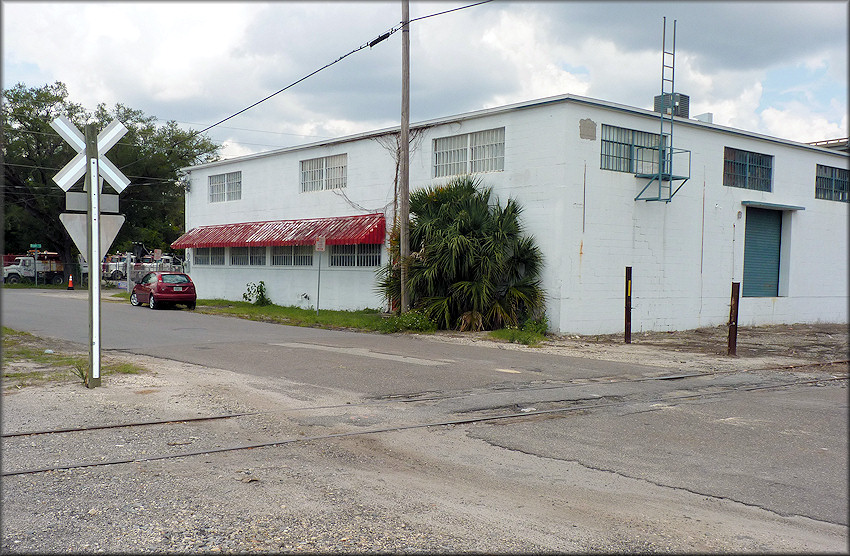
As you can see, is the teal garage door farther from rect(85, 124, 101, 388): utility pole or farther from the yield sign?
rect(85, 124, 101, 388): utility pole

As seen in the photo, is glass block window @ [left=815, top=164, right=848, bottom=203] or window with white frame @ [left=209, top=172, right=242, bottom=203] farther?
window with white frame @ [left=209, top=172, right=242, bottom=203]

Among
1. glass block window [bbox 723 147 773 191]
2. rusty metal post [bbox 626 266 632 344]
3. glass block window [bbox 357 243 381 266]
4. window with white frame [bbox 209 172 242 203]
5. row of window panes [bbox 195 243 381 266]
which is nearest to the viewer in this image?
rusty metal post [bbox 626 266 632 344]

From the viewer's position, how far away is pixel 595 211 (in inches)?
788

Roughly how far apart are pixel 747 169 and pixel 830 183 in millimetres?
5905

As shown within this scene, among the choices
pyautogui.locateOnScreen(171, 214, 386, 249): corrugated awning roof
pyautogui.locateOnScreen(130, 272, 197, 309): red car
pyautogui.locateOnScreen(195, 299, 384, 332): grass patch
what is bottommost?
pyautogui.locateOnScreen(195, 299, 384, 332): grass patch

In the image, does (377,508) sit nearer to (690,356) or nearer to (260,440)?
(260,440)

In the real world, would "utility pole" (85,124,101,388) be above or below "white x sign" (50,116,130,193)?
below

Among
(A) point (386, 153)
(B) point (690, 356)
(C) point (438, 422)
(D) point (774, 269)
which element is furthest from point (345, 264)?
(C) point (438, 422)

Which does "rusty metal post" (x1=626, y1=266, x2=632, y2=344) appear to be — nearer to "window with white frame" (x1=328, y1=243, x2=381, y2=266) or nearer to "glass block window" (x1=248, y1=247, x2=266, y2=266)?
"window with white frame" (x1=328, y1=243, x2=381, y2=266)

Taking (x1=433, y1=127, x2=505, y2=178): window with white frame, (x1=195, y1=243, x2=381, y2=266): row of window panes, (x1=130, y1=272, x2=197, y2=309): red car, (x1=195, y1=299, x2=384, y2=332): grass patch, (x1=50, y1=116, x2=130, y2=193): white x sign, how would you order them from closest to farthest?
(x1=50, y1=116, x2=130, y2=193): white x sign → (x1=433, y1=127, x2=505, y2=178): window with white frame → (x1=195, y1=299, x2=384, y2=332): grass patch → (x1=195, y1=243, x2=381, y2=266): row of window panes → (x1=130, y1=272, x2=197, y2=309): red car

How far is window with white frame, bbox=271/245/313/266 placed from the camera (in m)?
27.9

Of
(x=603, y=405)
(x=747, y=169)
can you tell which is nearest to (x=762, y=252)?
(x=747, y=169)

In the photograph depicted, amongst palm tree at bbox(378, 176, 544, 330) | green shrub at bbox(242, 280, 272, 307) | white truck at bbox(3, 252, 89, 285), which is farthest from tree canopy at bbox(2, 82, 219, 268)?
palm tree at bbox(378, 176, 544, 330)

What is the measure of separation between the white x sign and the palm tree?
406 inches
